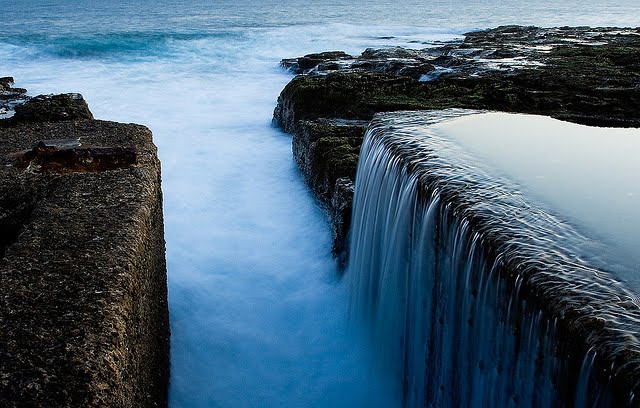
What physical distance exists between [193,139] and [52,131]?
17.9 feet

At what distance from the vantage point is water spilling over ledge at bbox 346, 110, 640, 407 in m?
1.85

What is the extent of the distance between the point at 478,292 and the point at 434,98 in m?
5.77

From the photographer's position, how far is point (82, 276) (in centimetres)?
262

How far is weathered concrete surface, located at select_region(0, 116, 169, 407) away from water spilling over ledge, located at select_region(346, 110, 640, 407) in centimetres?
138

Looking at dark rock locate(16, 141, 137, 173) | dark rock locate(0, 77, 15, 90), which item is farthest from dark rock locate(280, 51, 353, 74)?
dark rock locate(16, 141, 137, 173)

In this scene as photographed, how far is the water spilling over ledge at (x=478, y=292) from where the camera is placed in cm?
185

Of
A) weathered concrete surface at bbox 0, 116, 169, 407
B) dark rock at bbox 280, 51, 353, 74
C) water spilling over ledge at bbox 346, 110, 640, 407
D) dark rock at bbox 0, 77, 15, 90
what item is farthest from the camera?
dark rock at bbox 280, 51, 353, 74

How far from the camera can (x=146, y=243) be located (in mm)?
3242

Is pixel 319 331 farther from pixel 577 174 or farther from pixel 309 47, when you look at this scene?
pixel 309 47

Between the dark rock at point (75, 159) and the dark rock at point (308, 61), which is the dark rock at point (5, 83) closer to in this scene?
the dark rock at point (308, 61)

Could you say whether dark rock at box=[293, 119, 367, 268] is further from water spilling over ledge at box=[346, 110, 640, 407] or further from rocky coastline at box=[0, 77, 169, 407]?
rocky coastline at box=[0, 77, 169, 407]

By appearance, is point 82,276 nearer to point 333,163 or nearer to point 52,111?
point 333,163

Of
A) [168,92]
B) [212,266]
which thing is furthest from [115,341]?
[168,92]

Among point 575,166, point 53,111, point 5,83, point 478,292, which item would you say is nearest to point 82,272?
point 478,292
